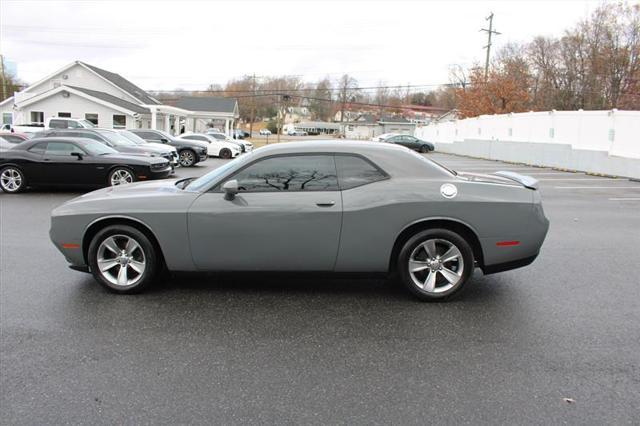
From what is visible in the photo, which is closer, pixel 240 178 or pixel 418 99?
pixel 240 178

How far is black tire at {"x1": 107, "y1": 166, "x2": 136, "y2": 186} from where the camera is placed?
41.1ft

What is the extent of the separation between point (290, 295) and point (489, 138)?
30.3 m

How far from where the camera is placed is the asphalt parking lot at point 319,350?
9.84 ft

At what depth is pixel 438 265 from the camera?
4.75 meters

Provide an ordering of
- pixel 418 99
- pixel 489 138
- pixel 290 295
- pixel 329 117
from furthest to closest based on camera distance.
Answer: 1. pixel 329 117
2. pixel 418 99
3. pixel 489 138
4. pixel 290 295

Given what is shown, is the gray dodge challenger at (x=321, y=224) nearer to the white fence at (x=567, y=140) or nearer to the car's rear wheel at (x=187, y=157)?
the white fence at (x=567, y=140)

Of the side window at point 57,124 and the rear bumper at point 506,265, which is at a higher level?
the side window at point 57,124

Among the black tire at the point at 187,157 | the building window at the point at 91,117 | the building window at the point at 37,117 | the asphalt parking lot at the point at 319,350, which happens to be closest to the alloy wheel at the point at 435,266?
the asphalt parking lot at the point at 319,350

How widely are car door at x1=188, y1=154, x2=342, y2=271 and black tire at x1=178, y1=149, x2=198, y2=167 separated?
710 inches

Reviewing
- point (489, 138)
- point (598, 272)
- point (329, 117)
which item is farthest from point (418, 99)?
point (598, 272)

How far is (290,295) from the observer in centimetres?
500

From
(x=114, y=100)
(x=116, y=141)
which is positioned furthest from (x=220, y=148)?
(x=114, y=100)

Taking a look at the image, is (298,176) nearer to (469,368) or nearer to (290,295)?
(290,295)

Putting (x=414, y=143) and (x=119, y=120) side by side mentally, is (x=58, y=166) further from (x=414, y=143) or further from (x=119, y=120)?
(x=414, y=143)
